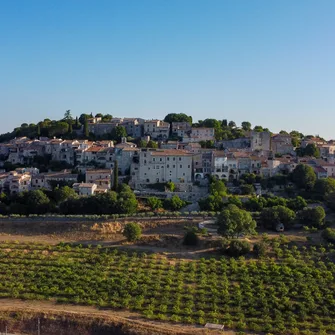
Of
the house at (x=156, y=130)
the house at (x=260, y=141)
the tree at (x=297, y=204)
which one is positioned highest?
the house at (x=156, y=130)

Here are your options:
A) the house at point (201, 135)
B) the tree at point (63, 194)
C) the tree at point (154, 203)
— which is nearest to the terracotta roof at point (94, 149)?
the tree at point (63, 194)

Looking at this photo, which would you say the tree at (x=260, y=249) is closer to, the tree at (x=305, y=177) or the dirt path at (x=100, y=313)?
the dirt path at (x=100, y=313)

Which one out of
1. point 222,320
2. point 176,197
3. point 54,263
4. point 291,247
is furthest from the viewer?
point 176,197

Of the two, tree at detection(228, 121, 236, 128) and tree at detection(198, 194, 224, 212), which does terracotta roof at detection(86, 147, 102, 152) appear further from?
tree at detection(228, 121, 236, 128)

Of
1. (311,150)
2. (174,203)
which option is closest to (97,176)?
(174,203)

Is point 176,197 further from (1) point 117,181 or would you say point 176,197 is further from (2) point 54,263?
(2) point 54,263

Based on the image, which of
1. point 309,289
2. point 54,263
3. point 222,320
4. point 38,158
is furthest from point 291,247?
point 38,158
